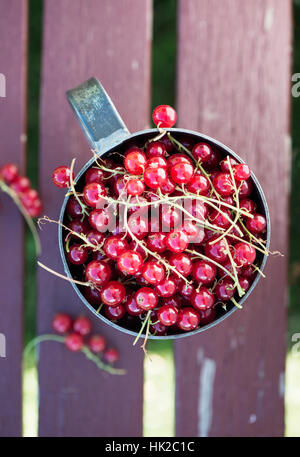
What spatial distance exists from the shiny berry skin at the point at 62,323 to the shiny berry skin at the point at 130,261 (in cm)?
26

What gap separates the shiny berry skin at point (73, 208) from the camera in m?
0.53

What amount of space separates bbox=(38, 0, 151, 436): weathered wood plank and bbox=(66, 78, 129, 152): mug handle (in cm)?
16

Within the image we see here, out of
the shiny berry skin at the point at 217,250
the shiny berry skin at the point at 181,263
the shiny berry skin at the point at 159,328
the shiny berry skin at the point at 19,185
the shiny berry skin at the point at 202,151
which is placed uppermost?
the shiny berry skin at the point at 202,151

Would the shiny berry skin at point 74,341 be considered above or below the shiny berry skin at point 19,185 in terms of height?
below

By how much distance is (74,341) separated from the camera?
69 centimetres

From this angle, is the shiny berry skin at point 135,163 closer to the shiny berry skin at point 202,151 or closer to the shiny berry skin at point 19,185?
the shiny berry skin at point 202,151

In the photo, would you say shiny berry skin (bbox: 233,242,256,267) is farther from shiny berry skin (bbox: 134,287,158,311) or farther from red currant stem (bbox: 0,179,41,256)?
red currant stem (bbox: 0,179,41,256)

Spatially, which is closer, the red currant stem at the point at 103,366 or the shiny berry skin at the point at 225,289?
the shiny berry skin at the point at 225,289

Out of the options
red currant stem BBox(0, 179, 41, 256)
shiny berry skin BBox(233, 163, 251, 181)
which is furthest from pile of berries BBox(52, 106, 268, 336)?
red currant stem BBox(0, 179, 41, 256)

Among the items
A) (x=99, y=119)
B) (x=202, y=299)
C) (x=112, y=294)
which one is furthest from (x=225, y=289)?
(x=99, y=119)

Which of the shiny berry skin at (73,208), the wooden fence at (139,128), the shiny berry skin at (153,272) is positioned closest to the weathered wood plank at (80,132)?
the wooden fence at (139,128)

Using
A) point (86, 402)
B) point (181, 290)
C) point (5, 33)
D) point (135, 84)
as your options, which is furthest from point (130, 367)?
point (5, 33)

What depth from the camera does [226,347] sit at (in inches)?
27.9
